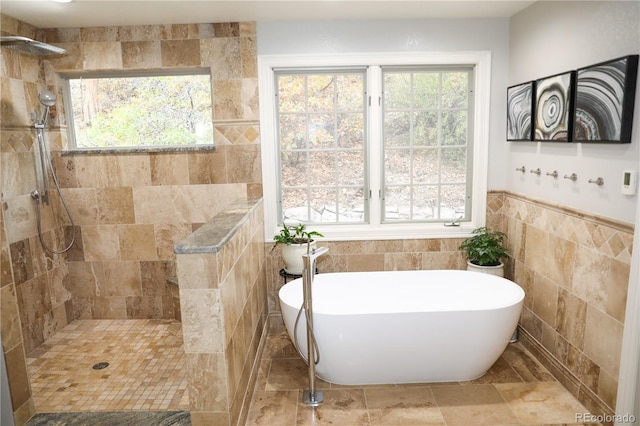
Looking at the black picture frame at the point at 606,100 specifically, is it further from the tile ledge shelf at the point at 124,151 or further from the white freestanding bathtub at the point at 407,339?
A: the tile ledge shelf at the point at 124,151

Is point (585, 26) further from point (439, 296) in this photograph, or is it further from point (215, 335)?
point (215, 335)

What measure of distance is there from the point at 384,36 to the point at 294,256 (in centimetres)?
185

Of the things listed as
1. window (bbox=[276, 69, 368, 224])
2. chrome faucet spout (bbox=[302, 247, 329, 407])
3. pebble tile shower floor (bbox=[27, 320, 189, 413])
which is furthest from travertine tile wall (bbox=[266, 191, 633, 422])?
chrome faucet spout (bbox=[302, 247, 329, 407])

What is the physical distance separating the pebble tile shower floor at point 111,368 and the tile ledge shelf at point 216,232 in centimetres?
112

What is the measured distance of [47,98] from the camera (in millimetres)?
3256

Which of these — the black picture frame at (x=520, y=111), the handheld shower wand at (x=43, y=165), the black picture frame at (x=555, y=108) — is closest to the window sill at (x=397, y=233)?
the black picture frame at (x=520, y=111)

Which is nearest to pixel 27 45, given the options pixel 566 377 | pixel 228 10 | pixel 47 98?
pixel 47 98

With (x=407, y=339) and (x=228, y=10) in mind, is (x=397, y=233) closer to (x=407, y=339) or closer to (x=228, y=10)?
(x=407, y=339)

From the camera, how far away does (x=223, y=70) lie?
3.37 metres

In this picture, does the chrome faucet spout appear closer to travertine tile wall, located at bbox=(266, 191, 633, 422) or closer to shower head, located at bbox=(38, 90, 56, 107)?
travertine tile wall, located at bbox=(266, 191, 633, 422)

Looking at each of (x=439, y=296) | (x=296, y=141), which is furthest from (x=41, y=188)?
(x=439, y=296)

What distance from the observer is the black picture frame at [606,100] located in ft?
6.75

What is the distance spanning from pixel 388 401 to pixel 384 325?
1.59ft

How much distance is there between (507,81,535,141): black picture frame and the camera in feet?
9.78
